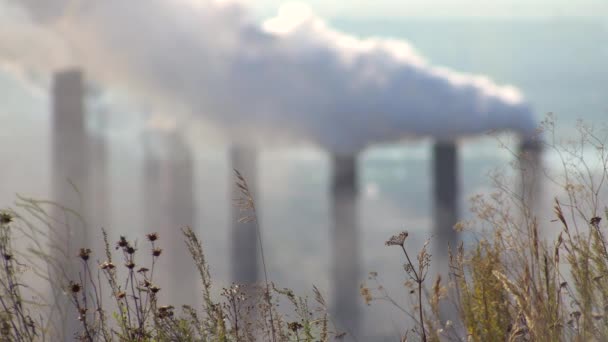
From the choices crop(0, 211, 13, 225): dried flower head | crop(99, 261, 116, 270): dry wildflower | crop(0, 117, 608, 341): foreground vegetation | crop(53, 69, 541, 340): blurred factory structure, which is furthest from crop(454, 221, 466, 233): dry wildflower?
crop(53, 69, 541, 340): blurred factory structure

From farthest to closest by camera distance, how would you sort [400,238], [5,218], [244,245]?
1. [244,245]
2. [5,218]
3. [400,238]

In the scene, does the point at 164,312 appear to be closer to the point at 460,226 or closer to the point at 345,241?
the point at 460,226

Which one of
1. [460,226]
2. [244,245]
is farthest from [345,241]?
[460,226]

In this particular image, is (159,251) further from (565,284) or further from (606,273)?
(606,273)

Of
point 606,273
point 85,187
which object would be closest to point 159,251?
point 606,273

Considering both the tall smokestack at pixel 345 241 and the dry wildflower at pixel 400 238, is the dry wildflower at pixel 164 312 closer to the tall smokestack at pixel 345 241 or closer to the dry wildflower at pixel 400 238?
the dry wildflower at pixel 400 238

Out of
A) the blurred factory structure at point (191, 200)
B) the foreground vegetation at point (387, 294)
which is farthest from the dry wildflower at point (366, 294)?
the blurred factory structure at point (191, 200)

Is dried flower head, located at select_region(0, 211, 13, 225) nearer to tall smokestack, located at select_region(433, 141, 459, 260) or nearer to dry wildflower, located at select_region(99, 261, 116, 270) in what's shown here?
dry wildflower, located at select_region(99, 261, 116, 270)
